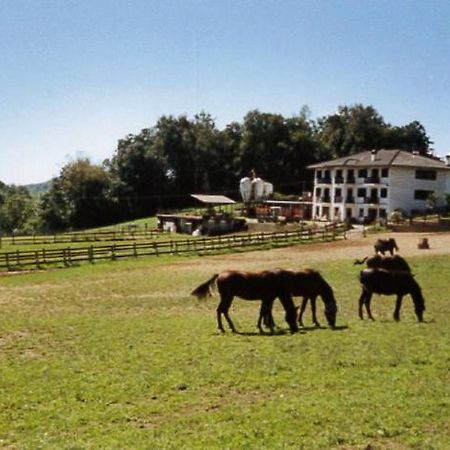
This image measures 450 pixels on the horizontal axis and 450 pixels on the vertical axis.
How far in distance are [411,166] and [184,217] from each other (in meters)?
26.3

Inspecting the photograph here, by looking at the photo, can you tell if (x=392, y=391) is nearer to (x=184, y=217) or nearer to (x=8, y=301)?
(x=8, y=301)

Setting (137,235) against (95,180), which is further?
(95,180)

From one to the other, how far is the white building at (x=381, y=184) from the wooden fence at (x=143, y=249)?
38.2ft

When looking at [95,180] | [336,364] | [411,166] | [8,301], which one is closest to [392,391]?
[336,364]

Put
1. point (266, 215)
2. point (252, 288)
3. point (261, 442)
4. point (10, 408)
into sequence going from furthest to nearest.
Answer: point (266, 215) < point (252, 288) < point (10, 408) < point (261, 442)

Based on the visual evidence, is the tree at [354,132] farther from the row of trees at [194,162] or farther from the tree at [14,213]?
the tree at [14,213]

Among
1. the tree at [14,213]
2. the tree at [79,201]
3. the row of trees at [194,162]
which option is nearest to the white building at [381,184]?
the row of trees at [194,162]

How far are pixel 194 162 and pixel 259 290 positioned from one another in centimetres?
9406

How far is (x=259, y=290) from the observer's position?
1608 centimetres

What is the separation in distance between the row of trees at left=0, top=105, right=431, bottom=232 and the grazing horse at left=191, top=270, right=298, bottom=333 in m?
84.1

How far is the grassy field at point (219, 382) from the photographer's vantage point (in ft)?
27.3

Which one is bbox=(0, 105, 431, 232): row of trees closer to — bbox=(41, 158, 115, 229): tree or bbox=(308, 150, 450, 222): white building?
bbox=(41, 158, 115, 229): tree

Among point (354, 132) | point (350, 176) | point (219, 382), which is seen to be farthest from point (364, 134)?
point (219, 382)

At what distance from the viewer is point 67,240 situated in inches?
2478
